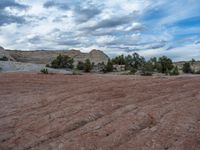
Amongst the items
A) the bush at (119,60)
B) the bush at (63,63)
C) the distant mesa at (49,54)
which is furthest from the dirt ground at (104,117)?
the distant mesa at (49,54)

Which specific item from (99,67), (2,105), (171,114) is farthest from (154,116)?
(99,67)

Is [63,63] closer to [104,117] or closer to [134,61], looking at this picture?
[134,61]

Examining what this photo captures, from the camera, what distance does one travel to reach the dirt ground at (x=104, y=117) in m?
11.2

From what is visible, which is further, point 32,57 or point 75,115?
point 32,57

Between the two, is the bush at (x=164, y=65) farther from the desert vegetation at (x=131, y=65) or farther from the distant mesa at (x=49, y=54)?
the distant mesa at (x=49, y=54)

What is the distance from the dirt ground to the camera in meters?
11.2

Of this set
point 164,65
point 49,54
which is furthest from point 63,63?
point 49,54

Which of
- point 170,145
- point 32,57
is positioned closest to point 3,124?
point 170,145

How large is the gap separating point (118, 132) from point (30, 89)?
9.58m

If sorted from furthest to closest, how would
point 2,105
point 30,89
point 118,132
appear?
point 30,89 < point 2,105 < point 118,132

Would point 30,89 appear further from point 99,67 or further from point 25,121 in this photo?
point 99,67

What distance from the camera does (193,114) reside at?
1298 cm

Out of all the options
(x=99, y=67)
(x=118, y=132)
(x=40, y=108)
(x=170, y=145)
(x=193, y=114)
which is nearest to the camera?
(x=170, y=145)

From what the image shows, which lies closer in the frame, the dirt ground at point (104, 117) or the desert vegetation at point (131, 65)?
the dirt ground at point (104, 117)
